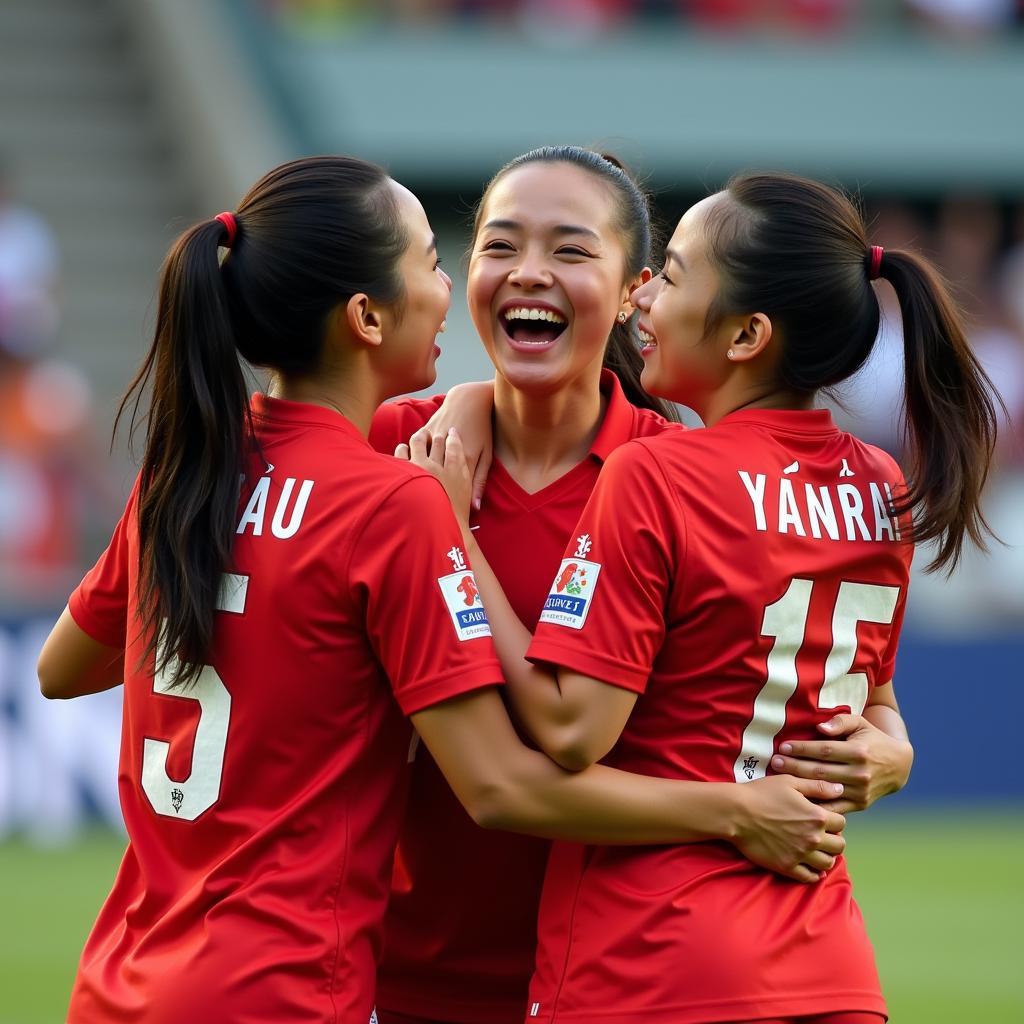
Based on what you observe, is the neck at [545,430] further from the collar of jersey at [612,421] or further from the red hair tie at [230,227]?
the red hair tie at [230,227]

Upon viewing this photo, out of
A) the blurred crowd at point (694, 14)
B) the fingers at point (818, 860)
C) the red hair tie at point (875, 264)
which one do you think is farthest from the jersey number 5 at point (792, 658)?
the blurred crowd at point (694, 14)

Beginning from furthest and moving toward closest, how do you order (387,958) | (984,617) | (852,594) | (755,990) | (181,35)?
(181,35) → (984,617) → (387,958) → (852,594) → (755,990)

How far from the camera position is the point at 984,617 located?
11656mm

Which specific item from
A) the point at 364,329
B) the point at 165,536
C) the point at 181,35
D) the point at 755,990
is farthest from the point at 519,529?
the point at 181,35

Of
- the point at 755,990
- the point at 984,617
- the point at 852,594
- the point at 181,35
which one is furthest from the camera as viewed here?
the point at 181,35

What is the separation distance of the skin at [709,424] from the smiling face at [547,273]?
100mm

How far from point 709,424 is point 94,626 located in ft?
3.61

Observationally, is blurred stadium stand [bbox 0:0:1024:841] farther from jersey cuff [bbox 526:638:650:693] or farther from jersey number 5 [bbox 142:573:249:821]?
jersey cuff [bbox 526:638:650:693]

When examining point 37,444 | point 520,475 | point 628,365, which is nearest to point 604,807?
point 520,475

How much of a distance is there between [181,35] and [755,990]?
504 inches

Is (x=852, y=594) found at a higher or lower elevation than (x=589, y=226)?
lower

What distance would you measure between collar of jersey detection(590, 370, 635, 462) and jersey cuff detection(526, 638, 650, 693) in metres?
0.61

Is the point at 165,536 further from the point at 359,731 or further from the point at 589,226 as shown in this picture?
the point at 589,226

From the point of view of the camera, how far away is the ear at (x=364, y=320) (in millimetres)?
3002
